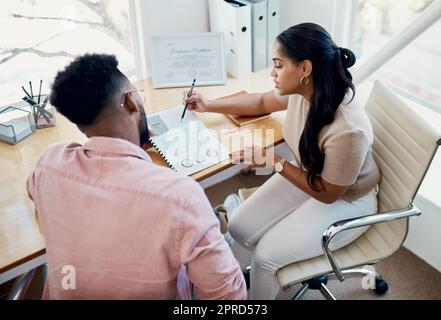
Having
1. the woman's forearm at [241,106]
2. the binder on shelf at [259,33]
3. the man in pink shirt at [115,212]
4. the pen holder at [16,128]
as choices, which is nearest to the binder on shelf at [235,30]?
the binder on shelf at [259,33]

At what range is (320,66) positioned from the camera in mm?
1424

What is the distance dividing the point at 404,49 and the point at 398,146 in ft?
2.41

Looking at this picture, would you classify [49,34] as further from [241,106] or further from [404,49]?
[404,49]

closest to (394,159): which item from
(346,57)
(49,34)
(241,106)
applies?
(346,57)

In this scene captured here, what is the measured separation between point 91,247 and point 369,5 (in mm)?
1737

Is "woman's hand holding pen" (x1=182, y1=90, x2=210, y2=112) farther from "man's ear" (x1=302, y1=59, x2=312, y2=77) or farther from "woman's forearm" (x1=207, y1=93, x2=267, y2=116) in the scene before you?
"man's ear" (x1=302, y1=59, x2=312, y2=77)

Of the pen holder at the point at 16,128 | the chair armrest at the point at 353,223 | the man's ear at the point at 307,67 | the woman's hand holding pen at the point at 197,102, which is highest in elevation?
the man's ear at the point at 307,67

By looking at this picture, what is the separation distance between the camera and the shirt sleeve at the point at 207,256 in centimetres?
100

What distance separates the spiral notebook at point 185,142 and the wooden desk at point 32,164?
0.12 ft

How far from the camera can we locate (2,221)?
139cm

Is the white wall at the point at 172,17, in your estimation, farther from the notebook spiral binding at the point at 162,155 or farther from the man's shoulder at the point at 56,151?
the man's shoulder at the point at 56,151

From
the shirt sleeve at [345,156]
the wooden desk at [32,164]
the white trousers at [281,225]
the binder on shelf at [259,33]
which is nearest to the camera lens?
the wooden desk at [32,164]

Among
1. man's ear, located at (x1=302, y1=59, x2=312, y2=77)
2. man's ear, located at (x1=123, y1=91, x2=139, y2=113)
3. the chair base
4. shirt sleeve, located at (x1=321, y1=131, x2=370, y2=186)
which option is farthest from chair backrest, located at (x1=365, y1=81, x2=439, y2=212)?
man's ear, located at (x1=123, y1=91, x2=139, y2=113)
